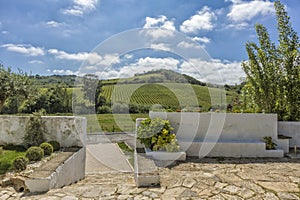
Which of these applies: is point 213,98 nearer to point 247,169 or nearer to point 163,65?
point 163,65

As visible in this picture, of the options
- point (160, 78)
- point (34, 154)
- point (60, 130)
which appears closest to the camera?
point (34, 154)

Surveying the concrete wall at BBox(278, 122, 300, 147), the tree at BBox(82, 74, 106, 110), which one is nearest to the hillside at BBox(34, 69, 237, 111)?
the tree at BBox(82, 74, 106, 110)

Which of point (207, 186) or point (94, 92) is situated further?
point (94, 92)

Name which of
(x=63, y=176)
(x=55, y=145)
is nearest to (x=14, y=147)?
(x=55, y=145)

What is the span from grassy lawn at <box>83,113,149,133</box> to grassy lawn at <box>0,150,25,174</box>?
4.34 metres

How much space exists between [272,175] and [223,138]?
2495 mm

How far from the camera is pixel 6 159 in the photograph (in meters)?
6.00

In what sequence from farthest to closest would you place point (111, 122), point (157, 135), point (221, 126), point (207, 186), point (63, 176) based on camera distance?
1. point (111, 122)
2. point (221, 126)
3. point (157, 135)
4. point (63, 176)
5. point (207, 186)

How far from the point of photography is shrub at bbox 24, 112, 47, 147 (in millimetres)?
7566

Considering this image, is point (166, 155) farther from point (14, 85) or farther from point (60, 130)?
point (14, 85)

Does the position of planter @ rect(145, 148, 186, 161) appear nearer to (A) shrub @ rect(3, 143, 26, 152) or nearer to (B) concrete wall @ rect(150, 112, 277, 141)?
(B) concrete wall @ rect(150, 112, 277, 141)

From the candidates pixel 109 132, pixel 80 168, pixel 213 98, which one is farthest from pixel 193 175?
pixel 109 132

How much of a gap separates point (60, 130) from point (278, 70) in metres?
8.90

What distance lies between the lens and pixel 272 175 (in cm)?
485
